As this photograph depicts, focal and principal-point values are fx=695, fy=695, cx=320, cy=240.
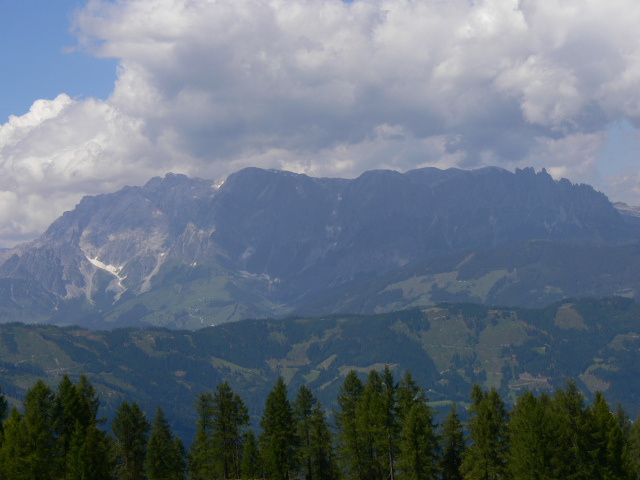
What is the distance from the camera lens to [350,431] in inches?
3467

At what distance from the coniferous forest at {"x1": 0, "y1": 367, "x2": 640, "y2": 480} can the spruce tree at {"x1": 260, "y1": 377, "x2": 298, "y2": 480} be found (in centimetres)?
14

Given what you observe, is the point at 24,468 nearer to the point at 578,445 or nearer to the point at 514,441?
the point at 514,441

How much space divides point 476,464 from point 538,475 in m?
A: 8.92

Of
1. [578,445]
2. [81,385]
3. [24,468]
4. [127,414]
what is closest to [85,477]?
[24,468]

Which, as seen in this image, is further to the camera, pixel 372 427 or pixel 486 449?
pixel 372 427

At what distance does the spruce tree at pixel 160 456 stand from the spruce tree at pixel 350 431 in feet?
87.8

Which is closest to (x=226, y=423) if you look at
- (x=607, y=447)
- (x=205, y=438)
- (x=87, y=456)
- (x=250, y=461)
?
(x=205, y=438)

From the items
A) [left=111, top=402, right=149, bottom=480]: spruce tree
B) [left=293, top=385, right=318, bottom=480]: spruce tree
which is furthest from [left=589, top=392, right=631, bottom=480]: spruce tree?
[left=111, top=402, right=149, bottom=480]: spruce tree

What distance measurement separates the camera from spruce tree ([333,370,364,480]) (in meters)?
88.2

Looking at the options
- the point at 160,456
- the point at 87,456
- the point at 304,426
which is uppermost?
the point at 304,426

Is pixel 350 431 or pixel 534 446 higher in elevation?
pixel 350 431

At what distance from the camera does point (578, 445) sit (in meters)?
74.8

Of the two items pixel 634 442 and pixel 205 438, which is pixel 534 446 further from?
pixel 205 438

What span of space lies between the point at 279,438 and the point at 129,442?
862 inches
